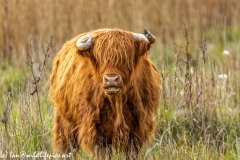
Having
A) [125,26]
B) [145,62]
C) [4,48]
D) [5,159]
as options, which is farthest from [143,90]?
[125,26]

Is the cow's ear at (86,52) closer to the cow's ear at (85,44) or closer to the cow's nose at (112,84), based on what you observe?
the cow's ear at (85,44)

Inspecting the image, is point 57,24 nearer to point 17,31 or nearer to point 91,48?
point 17,31

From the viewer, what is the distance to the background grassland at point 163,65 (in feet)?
20.4

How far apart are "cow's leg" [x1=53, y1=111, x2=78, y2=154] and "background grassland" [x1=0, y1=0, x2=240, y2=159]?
10 centimetres

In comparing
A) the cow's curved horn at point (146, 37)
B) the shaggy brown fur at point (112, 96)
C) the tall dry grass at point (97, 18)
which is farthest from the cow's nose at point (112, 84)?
the tall dry grass at point (97, 18)

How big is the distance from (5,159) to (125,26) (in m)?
7.16

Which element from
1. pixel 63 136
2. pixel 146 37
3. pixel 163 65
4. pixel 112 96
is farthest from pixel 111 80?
pixel 163 65

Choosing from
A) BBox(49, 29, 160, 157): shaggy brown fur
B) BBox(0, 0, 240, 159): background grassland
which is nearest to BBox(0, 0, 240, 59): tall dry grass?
BBox(0, 0, 240, 159): background grassland

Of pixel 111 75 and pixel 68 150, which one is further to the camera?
pixel 68 150

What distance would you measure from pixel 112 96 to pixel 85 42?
556 millimetres

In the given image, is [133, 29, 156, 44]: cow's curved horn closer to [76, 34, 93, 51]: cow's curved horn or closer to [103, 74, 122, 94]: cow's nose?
[76, 34, 93, 51]: cow's curved horn

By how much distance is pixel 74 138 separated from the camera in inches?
253

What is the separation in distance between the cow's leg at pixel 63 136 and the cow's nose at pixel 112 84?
1.05m

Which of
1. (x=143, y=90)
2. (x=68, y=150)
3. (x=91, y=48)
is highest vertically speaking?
(x=91, y=48)
